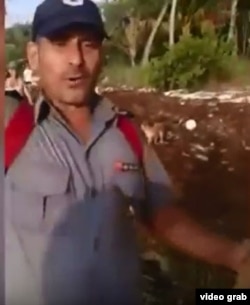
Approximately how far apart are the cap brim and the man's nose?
33mm

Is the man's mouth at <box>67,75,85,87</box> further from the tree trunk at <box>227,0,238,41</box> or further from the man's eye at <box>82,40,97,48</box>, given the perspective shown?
the tree trunk at <box>227,0,238,41</box>

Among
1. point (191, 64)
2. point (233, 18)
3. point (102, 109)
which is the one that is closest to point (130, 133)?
point (102, 109)

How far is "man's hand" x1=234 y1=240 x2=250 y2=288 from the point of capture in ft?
4.00

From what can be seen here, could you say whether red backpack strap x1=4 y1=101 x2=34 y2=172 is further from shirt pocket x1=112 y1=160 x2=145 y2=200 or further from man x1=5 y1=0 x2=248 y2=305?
shirt pocket x1=112 y1=160 x2=145 y2=200

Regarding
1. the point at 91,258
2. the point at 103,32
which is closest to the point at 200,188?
the point at 91,258

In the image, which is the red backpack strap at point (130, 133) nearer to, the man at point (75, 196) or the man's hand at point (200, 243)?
the man at point (75, 196)

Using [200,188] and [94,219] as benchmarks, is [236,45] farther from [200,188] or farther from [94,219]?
[94,219]

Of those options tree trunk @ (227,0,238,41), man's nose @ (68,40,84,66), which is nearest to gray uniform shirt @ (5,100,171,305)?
man's nose @ (68,40,84,66)

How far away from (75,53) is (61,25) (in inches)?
2.2

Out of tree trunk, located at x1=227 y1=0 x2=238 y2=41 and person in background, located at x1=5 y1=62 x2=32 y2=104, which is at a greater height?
tree trunk, located at x1=227 y1=0 x2=238 y2=41

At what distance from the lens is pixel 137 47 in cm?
122

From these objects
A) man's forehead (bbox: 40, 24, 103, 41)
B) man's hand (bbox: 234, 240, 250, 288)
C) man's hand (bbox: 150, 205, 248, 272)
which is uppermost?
man's forehead (bbox: 40, 24, 103, 41)

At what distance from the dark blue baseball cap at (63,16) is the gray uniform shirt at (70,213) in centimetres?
15

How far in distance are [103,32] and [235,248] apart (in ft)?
1.53
